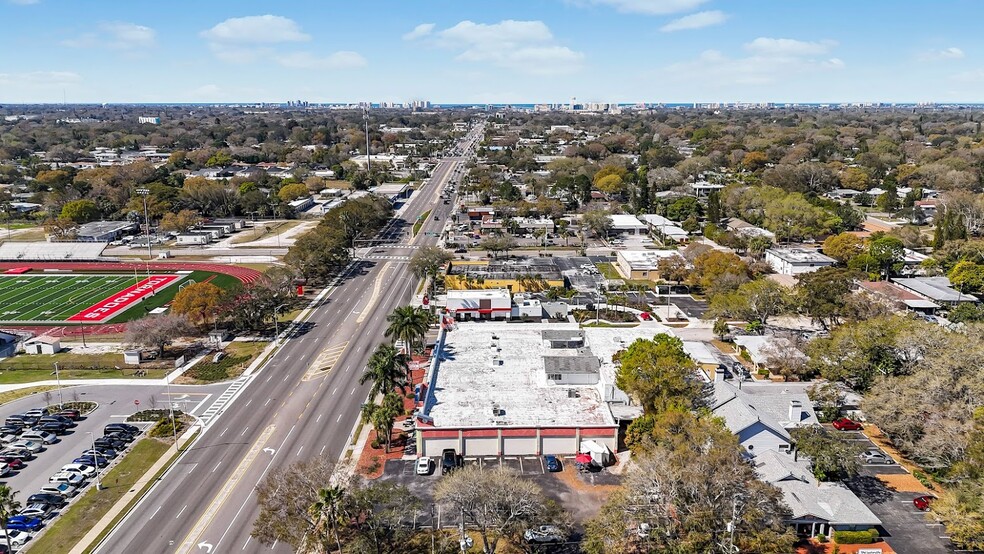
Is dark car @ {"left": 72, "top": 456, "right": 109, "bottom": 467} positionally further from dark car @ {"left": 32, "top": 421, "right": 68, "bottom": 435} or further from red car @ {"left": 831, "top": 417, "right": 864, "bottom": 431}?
red car @ {"left": 831, "top": 417, "right": 864, "bottom": 431}

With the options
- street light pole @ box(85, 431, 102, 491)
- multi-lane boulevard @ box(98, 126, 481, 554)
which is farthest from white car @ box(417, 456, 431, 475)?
street light pole @ box(85, 431, 102, 491)

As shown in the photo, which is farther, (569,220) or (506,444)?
(569,220)

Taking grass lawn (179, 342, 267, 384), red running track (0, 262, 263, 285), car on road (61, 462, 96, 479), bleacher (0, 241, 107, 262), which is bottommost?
car on road (61, 462, 96, 479)

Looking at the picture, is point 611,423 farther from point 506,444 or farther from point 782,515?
point 782,515

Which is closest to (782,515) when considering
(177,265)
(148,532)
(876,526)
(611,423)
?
(876,526)

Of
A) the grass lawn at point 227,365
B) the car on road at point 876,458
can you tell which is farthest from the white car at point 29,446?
the car on road at point 876,458
